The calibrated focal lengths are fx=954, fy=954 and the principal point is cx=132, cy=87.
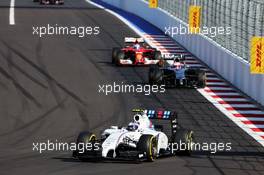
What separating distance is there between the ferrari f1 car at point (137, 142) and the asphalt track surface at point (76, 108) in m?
0.22

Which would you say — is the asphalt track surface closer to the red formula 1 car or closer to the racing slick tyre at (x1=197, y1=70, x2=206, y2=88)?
the red formula 1 car

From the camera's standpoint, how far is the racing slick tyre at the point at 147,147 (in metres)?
20.9

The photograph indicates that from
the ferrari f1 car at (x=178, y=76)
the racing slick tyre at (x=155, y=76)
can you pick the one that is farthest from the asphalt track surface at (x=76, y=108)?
the racing slick tyre at (x=155, y=76)

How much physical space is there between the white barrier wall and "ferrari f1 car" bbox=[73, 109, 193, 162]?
8963 millimetres

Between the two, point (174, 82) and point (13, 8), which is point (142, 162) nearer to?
point (174, 82)

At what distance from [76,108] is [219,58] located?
9.59 metres

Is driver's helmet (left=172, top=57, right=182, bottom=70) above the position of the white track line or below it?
below

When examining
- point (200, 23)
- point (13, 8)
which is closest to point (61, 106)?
point (200, 23)

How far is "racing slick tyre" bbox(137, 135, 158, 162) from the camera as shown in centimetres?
2089

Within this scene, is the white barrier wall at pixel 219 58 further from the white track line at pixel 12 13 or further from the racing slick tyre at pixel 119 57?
the white track line at pixel 12 13

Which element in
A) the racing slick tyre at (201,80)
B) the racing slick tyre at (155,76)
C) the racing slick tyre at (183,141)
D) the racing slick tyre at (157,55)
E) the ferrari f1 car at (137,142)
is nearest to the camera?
the ferrari f1 car at (137,142)

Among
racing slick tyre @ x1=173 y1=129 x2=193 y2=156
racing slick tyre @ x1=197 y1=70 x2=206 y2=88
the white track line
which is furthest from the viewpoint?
the white track line

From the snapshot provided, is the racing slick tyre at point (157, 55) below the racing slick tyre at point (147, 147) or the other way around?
the other way around

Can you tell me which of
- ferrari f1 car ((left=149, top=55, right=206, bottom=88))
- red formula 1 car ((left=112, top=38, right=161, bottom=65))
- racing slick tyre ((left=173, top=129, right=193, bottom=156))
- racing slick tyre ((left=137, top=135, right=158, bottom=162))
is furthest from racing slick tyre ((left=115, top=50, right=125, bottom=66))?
racing slick tyre ((left=137, top=135, right=158, bottom=162))
